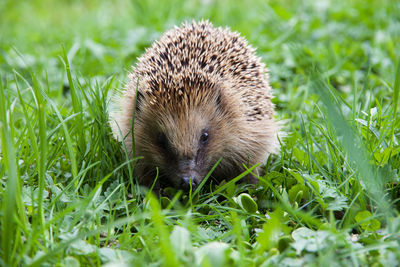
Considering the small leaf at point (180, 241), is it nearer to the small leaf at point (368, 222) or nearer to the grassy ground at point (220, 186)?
the grassy ground at point (220, 186)

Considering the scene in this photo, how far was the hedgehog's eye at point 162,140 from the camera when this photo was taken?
359 centimetres

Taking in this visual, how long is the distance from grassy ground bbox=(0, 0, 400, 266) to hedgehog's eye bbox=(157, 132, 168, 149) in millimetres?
347

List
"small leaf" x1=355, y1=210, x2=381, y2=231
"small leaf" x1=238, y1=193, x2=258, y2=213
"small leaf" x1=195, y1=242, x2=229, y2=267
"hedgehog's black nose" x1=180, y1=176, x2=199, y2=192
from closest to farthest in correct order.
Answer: "small leaf" x1=195, y1=242, x2=229, y2=267
"small leaf" x1=355, y1=210, x2=381, y2=231
"small leaf" x1=238, y1=193, x2=258, y2=213
"hedgehog's black nose" x1=180, y1=176, x2=199, y2=192

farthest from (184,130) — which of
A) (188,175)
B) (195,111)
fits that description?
(188,175)

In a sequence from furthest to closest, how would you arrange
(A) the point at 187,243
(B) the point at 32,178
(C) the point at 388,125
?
1. (C) the point at 388,125
2. (B) the point at 32,178
3. (A) the point at 187,243

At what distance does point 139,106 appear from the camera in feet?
12.1

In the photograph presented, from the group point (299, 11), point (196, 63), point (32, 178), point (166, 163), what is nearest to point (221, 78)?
point (196, 63)

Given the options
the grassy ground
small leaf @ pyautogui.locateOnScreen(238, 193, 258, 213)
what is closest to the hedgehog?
the grassy ground

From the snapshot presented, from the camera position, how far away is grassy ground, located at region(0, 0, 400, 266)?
7.16 feet

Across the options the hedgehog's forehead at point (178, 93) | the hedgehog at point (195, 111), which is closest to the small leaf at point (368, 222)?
the hedgehog at point (195, 111)

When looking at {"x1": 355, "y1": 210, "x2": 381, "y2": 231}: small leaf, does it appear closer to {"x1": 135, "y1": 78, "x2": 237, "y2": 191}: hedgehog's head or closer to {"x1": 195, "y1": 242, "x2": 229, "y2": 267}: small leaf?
{"x1": 195, "y1": 242, "x2": 229, "y2": 267}: small leaf

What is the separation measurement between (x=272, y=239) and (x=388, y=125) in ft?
5.34

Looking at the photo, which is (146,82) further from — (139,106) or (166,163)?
(166,163)

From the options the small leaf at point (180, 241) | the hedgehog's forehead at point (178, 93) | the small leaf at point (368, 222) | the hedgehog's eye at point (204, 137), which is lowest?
the small leaf at point (368, 222)
